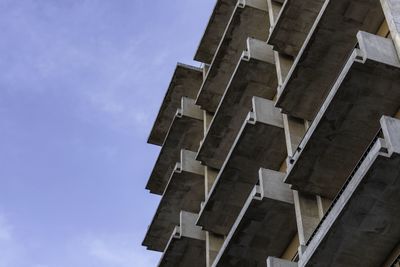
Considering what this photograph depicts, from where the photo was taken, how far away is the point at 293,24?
23.2m

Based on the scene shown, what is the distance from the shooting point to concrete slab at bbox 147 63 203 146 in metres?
32.3

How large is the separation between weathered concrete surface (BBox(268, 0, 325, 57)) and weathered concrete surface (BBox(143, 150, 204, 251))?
6757mm

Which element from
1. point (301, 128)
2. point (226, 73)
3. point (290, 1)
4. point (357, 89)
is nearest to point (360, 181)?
point (357, 89)

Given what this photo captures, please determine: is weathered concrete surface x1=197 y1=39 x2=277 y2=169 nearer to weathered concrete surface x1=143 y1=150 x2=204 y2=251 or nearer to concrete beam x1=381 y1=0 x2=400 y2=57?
weathered concrete surface x1=143 y1=150 x2=204 y2=251

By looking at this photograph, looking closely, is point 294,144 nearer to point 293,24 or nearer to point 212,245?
point 293,24

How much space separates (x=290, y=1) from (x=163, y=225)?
1226 cm

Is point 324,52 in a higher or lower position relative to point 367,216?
higher

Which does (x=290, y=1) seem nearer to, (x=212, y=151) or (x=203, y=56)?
(x=212, y=151)

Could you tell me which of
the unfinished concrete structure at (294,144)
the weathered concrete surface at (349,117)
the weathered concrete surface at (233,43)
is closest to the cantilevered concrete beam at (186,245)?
the unfinished concrete structure at (294,144)

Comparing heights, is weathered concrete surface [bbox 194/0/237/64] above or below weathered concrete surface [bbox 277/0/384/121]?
above

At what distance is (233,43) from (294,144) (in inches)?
328

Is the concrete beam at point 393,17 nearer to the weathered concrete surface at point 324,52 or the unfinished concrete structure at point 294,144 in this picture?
the unfinished concrete structure at point 294,144

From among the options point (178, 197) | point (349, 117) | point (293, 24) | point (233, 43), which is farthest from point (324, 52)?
point (178, 197)

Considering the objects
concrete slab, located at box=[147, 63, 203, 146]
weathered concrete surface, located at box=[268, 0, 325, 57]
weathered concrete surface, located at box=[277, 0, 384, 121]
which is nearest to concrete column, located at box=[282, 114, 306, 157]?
weathered concrete surface, located at box=[277, 0, 384, 121]
